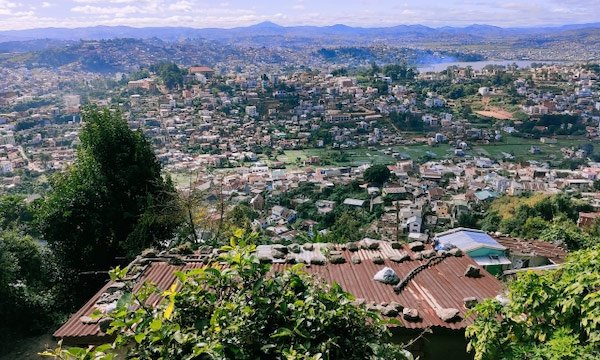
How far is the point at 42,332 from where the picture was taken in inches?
218

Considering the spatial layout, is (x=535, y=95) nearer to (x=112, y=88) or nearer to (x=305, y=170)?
(x=305, y=170)

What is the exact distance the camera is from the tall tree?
5887 millimetres

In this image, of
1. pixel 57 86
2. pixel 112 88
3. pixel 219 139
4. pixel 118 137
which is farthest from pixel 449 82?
pixel 118 137

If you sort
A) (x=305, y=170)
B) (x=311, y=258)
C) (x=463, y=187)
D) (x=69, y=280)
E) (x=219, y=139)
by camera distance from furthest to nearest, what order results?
(x=219, y=139) < (x=305, y=170) < (x=463, y=187) < (x=69, y=280) < (x=311, y=258)

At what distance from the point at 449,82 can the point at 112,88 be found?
1627 inches

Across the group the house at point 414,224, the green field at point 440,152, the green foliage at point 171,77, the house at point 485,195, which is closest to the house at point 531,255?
the house at point 414,224

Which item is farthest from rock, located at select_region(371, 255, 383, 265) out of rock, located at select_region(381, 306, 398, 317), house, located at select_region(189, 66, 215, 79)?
house, located at select_region(189, 66, 215, 79)

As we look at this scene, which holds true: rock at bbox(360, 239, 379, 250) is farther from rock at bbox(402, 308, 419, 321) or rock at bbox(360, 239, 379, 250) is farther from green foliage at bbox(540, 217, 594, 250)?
green foliage at bbox(540, 217, 594, 250)

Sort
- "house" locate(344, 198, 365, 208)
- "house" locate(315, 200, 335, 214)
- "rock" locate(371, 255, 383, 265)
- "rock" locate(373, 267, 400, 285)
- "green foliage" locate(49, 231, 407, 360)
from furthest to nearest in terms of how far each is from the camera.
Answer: "house" locate(344, 198, 365, 208) → "house" locate(315, 200, 335, 214) → "rock" locate(371, 255, 383, 265) → "rock" locate(373, 267, 400, 285) → "green foliage" locate(49, 231, 407, 360)

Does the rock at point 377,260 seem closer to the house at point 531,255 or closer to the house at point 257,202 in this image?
the house at point 531,255

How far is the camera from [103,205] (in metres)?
6.11

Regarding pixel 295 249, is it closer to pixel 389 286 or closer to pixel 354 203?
pixel 389 286

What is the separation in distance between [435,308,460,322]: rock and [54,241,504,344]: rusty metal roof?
2 centimetres

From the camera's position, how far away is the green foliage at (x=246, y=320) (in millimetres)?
1388
